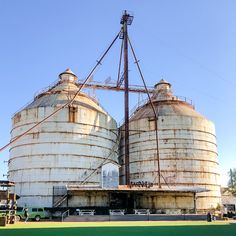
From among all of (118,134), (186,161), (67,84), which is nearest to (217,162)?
(186,161)

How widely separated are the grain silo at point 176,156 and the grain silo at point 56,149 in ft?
16.1

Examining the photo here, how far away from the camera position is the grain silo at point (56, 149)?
3881 centimetres

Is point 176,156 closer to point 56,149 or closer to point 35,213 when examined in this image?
point 56,149

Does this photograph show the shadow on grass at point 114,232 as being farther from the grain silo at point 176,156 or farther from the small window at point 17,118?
the small window at point 17,118

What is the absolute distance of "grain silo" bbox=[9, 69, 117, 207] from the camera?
38.8 meters

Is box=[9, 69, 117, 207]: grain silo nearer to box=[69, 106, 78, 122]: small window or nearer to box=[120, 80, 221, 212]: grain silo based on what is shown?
box=[69, 106, 78, 122]: small window

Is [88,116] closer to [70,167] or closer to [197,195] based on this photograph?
[70,167]

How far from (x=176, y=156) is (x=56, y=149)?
54.1ft

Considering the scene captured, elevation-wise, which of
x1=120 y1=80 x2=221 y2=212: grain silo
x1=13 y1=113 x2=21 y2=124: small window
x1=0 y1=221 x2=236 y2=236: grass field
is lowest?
x1=0 y1=221 x2=236 y2=236: grass field

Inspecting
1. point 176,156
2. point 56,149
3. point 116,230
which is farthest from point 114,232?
point 176,156

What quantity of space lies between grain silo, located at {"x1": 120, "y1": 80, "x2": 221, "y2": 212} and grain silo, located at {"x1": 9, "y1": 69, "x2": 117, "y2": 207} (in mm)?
4895

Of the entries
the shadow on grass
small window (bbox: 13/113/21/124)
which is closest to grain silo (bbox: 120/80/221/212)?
small window (bbox: 13/113/21/124)

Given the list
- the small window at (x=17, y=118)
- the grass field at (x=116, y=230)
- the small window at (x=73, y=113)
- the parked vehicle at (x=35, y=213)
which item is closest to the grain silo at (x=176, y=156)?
the small window at (x=73, y=113)

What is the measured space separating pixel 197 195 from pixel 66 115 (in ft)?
67.5
